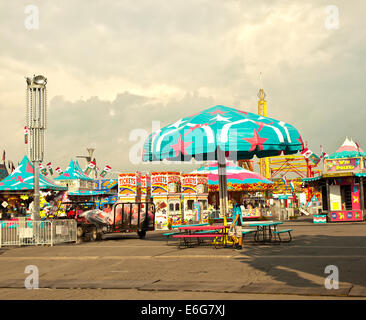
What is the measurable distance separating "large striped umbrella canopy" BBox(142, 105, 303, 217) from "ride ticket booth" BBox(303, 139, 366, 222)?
21.0 metres

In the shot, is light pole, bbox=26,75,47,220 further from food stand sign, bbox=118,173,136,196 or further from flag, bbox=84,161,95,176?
flag, bbox=84,161,95,176

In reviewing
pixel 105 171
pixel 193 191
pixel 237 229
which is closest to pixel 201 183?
pixel 193 191

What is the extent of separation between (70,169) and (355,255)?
56604mm

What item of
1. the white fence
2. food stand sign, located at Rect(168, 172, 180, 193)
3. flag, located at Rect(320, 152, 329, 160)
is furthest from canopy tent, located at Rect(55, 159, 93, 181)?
the white fence

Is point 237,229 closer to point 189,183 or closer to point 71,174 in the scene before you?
point 189,183

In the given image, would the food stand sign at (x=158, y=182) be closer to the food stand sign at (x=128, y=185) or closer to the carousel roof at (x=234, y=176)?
the food stand sign at (x=128, y=185)

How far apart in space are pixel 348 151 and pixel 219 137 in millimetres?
26309

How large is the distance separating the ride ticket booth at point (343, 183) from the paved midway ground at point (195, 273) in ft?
63.8

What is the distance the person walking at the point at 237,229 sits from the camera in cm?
1497

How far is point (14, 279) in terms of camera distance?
10906 millimetres

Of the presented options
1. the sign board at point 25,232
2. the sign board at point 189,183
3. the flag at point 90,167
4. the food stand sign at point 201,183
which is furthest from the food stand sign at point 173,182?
the flag at point 90,167

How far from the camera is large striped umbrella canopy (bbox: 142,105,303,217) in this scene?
13.4 meters

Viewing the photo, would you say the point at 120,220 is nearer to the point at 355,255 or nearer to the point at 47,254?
the point at 47,254
